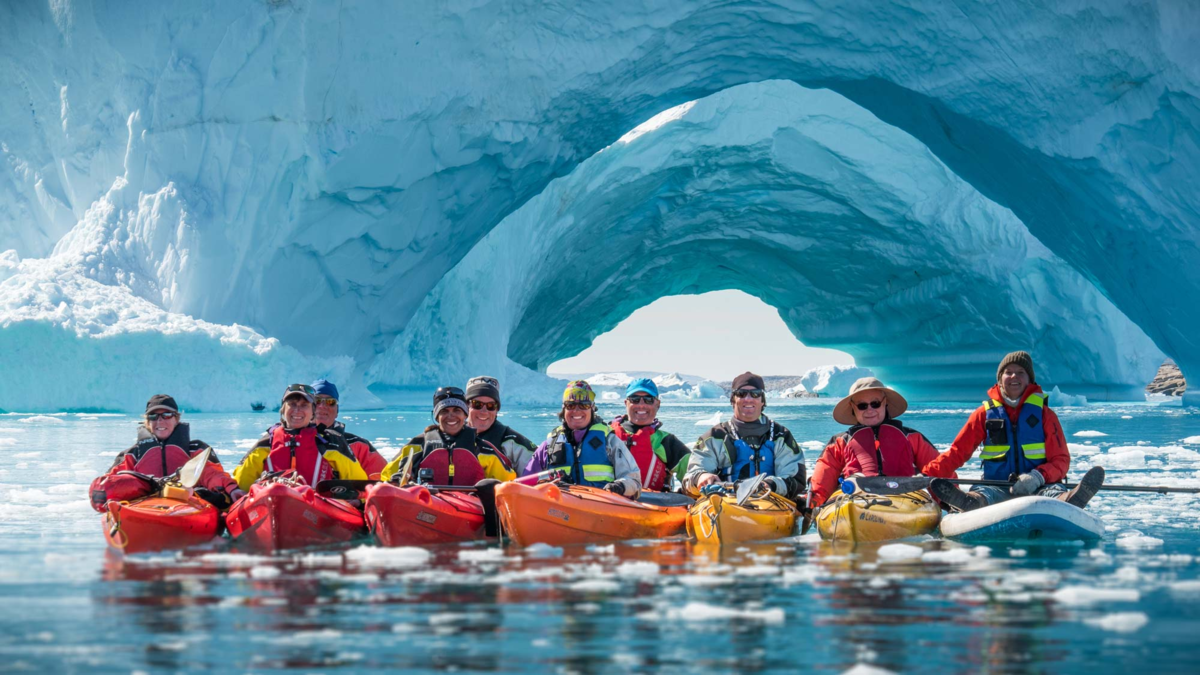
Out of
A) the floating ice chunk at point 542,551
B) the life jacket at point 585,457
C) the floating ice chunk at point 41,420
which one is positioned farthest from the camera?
the floating ice chunk at point 41,420

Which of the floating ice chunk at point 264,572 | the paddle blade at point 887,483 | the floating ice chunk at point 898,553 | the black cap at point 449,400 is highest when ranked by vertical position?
the black cap at point 449,400

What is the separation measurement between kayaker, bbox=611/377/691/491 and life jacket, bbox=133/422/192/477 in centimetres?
248

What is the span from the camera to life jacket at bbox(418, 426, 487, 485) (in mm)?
6254

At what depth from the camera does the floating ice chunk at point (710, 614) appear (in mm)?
3590

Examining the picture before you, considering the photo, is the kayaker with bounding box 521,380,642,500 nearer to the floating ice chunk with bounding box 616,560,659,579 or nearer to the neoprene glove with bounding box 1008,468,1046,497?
the floating ice chunk with bounding box 616,560,659,579

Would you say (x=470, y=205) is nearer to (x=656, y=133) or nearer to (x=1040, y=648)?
(x=656, y=133)

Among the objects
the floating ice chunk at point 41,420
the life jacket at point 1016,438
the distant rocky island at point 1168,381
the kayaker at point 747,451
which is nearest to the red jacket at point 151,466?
the kayaker at point 747,451

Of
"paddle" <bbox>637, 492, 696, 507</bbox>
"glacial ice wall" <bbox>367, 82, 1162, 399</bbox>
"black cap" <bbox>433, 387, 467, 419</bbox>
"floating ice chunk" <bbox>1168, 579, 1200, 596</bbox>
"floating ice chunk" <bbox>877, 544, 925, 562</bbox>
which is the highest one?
"glacial ice wall" <bbox>367, 82, 1162, 399</bbox>

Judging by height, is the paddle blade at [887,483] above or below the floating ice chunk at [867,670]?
above

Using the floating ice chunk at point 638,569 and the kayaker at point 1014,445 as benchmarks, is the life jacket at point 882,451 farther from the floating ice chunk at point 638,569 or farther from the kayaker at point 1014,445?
the floating ice chunk at point 638,569

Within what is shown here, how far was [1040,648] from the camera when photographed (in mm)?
3143

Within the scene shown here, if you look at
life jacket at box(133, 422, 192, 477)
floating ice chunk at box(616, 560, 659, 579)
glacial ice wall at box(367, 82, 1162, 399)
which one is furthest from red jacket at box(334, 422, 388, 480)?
glacial ice wall at box(367, 82, 1162, 399)

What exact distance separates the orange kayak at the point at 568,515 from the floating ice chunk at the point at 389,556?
474 millimetres

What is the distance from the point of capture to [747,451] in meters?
6.45
